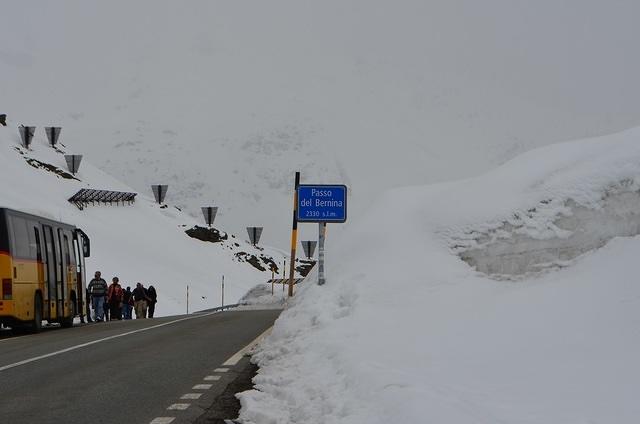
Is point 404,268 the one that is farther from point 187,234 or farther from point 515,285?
point 187,234

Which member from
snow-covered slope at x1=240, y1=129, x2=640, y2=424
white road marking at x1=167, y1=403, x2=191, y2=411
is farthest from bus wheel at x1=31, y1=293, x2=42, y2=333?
white road marking at x1=167, y1=403, x2=191, y2=411

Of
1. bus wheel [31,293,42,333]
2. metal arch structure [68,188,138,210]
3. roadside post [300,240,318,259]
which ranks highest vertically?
metal arch structure [68,188,138,210]

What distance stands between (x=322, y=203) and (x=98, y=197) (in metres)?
60.2

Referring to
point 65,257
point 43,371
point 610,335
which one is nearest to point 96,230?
point 65,257

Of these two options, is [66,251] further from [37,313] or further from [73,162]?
[73,162]

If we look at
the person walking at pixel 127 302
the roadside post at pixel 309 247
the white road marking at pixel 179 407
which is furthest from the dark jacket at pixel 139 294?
the roadside post at pixel 309 247

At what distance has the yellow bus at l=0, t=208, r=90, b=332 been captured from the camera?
61.8ft

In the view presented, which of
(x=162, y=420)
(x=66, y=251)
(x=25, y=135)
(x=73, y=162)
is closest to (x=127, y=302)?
(x=66, y=251)

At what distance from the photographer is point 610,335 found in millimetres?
7336

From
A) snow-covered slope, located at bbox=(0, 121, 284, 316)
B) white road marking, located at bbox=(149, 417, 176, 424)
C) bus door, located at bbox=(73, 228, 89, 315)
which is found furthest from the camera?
snow-covered slope, located at bbox=(0, 121, 284, 316)

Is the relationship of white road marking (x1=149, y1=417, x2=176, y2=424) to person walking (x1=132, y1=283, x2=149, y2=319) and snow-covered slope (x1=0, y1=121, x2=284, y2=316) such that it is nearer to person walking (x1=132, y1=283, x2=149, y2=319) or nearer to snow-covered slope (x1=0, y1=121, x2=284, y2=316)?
person walking (x1=132, y1=283, x2=149, y2=319)

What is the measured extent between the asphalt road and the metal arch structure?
176ft

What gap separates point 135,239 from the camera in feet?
224

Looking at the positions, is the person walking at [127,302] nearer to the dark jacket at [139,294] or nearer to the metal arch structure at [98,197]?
the dark jacket at [139,294]
